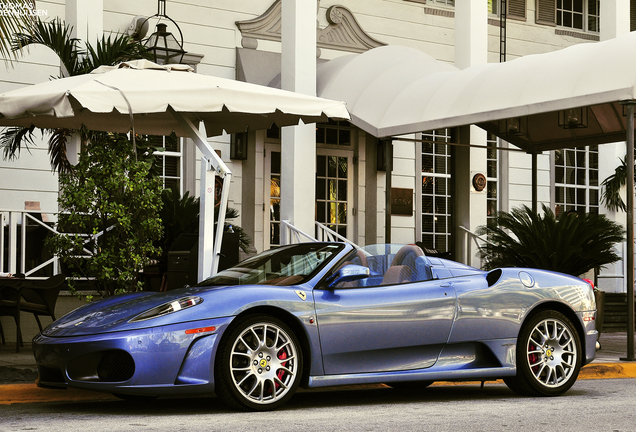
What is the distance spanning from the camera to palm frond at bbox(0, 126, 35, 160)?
10.8 m

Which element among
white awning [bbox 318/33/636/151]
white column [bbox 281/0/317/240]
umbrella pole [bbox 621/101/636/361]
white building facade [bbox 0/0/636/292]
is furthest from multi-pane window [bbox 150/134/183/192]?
umbrella pole [bbox 621/101/636/361]

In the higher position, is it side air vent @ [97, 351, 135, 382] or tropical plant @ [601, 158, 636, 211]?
tropical plant @ [601, 158, 636, 211]

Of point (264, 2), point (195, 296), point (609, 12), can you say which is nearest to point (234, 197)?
point (264, 2)

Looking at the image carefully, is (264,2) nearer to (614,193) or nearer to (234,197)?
(234,197)

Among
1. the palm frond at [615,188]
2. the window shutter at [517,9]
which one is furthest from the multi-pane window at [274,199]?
the palm frond at [615,188]

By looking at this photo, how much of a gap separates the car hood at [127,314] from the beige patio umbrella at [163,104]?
66.5 inches

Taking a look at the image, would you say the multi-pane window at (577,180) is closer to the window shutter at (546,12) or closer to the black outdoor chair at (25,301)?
the window shutter at (546,12)

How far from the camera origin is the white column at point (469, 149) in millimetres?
14281

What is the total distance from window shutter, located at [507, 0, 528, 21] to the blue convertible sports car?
37.8ft

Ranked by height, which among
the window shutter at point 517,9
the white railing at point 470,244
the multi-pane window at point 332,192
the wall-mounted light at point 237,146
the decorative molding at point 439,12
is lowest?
the white railing at point 470,244

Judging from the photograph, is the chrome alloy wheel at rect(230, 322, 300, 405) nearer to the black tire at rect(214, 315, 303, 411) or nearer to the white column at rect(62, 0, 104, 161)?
the black tire at rect(214, 315, 303, 411)

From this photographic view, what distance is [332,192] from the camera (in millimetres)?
15914

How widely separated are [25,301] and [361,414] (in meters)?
5.80

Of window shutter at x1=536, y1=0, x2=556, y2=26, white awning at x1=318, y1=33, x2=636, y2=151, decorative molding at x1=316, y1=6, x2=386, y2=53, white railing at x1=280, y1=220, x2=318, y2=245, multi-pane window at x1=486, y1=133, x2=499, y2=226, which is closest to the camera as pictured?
white awning at x1=318, y1=33, x2=636, y2=151
